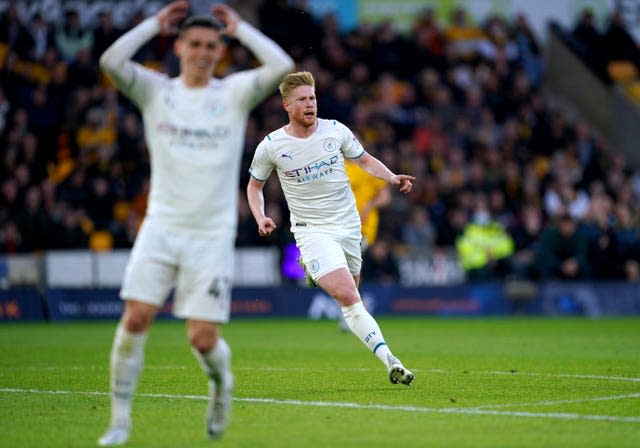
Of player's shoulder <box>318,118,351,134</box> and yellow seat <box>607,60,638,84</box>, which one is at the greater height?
yellow seat <box>607,60,638,84</box>

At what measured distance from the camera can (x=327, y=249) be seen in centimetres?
1145

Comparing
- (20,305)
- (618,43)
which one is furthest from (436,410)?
(618,43)

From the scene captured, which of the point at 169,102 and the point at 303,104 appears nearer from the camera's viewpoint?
the point at 169,102

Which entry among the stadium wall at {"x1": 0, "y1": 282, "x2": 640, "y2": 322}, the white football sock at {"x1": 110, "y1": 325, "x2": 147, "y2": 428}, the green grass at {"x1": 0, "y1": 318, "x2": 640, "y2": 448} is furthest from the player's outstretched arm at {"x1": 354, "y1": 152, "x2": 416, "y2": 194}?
the stadium wall at {"x1": 0, "y1": 282, "x2": 640, "y2": 322}

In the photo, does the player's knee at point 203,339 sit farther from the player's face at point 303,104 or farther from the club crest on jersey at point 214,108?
the player's face at point 303,104

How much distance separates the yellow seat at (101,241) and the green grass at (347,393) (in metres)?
6.39

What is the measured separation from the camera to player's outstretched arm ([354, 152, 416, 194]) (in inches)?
436

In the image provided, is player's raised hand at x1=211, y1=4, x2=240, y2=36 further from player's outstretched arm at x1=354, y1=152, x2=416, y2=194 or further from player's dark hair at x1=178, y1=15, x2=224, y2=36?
player's outstretched arm at x1=354, y1=152, x2=416, y2=194

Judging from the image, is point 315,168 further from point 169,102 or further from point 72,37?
point 72,37

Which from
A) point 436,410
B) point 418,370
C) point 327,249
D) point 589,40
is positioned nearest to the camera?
point 436,410

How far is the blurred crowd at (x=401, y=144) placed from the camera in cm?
2512

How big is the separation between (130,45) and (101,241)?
702 inches

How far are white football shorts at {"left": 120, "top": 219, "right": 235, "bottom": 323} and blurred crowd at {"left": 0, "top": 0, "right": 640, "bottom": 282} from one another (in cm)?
1678

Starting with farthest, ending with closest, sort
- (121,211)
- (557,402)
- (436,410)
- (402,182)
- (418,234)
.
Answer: (418,234)
(121,211)
(402,182)
(557,402)
(436,410)
